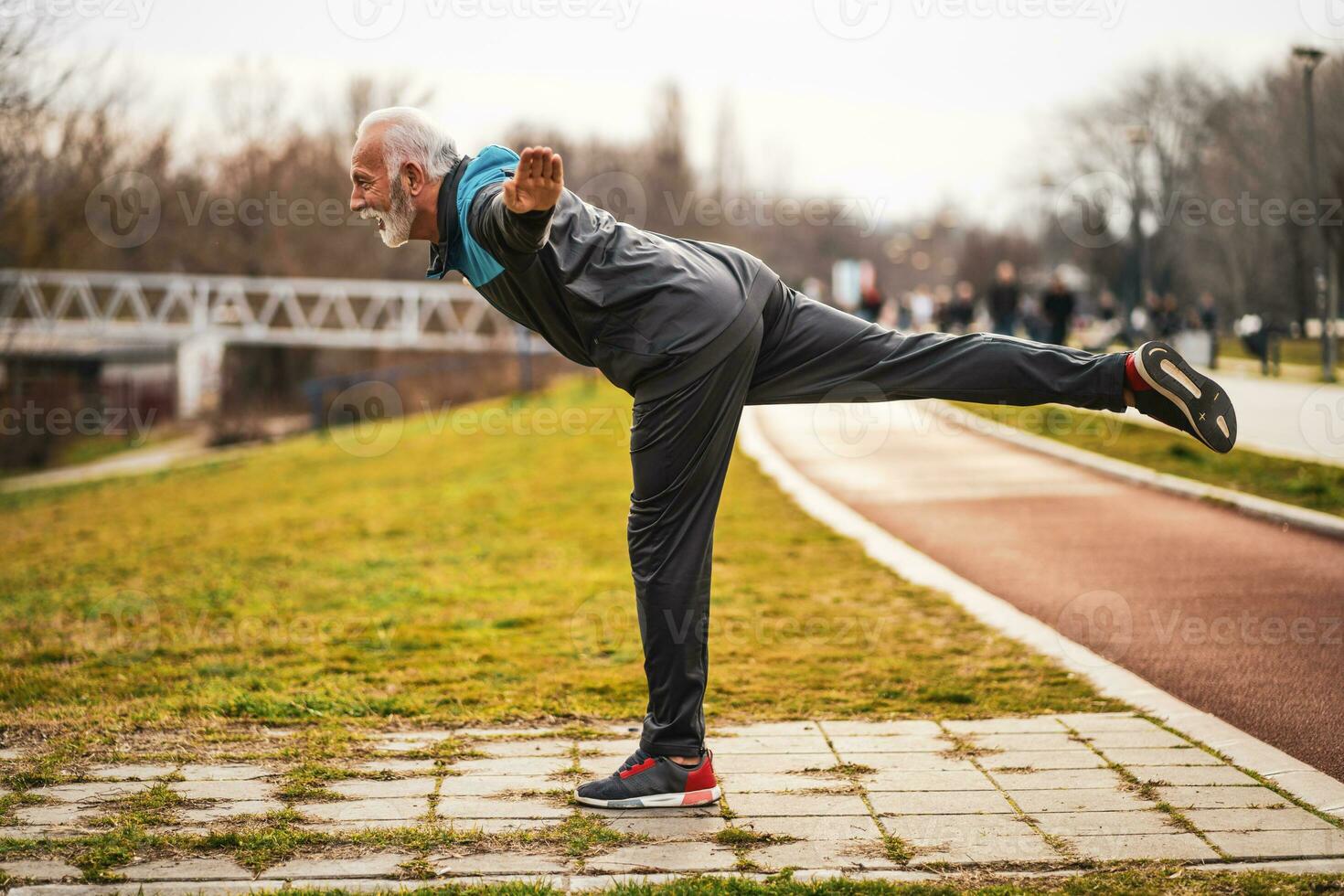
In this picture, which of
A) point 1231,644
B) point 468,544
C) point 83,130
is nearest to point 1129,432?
point 468,544

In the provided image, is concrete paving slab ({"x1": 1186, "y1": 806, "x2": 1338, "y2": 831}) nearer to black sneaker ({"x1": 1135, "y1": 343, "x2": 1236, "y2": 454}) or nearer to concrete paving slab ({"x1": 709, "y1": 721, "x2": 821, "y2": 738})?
black sneaker ({"x1": 1135, "y1": 343, "x2": 1236, "y2": 454})

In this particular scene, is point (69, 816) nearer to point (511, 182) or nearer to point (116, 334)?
→ point (511, 182)

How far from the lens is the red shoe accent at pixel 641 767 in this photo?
147 inches

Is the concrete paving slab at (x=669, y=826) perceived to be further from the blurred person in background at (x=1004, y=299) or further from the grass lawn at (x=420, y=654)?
the blurred person in background at (x=1004, y=299)

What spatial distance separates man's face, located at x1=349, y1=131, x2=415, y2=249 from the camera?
3.54 m

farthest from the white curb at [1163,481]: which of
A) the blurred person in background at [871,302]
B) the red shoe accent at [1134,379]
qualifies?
the blurred person in background at [871,302]

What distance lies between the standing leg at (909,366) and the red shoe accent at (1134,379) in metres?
0.02

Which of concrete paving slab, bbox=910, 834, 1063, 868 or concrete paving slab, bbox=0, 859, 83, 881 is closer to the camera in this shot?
concrete paving slab, bbox=0, 859, 83, 881

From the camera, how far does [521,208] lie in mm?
3135

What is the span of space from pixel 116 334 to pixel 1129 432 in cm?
3576

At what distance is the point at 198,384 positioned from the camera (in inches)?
1797

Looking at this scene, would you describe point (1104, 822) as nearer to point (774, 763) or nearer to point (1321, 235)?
point (774, 763)

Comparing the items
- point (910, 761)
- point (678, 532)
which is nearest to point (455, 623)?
point (910, 761)

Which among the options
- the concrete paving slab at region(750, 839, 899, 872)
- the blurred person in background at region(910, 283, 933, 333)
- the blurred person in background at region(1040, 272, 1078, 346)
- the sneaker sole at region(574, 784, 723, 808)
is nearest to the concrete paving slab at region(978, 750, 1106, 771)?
the concrete paving slab at region(750, 839, 899, 872)
